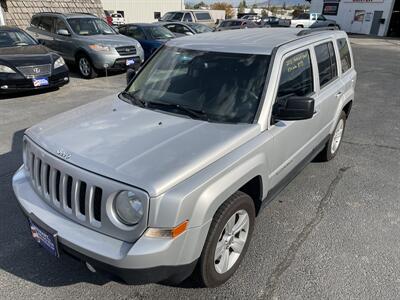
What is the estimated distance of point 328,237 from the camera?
3.21m

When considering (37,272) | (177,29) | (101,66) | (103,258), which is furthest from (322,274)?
(177,29)

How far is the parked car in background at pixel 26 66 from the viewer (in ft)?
24.6

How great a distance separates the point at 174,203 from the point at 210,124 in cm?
90

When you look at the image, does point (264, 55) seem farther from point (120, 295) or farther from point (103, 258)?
point (120, 295)

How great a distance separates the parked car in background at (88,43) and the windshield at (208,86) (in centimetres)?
709

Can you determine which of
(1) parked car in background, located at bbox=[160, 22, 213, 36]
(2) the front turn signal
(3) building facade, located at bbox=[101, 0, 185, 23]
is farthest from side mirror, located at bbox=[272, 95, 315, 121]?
(3) building facade, located at bbox=[101, 0, 185, 23]

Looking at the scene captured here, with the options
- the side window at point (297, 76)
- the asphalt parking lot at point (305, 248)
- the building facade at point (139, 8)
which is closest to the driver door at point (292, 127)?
the side window at point (297, 76)

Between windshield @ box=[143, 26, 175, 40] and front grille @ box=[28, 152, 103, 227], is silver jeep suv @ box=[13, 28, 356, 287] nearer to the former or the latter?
front grille @ box=[28, 152, 103, 227]

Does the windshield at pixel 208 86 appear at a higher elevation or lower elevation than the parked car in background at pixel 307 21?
higher

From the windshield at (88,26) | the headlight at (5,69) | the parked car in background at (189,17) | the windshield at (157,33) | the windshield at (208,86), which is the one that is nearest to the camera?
the windshield at (208,86)

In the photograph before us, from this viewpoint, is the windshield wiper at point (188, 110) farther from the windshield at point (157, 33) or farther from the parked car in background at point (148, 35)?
the windshield at point (157, 33)

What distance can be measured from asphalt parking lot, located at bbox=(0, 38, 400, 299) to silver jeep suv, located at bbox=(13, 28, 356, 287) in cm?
38

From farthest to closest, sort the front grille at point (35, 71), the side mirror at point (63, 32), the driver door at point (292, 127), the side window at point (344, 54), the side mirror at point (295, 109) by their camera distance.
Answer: the side mirror at point (63, 32) < the front grille at point (35, 71) < the side window at point (344, 54) < the driver door at point (292, 127) < the side mirror at point (295, 109)

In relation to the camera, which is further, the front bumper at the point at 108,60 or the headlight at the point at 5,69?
the front bumper at the point at 108,60
